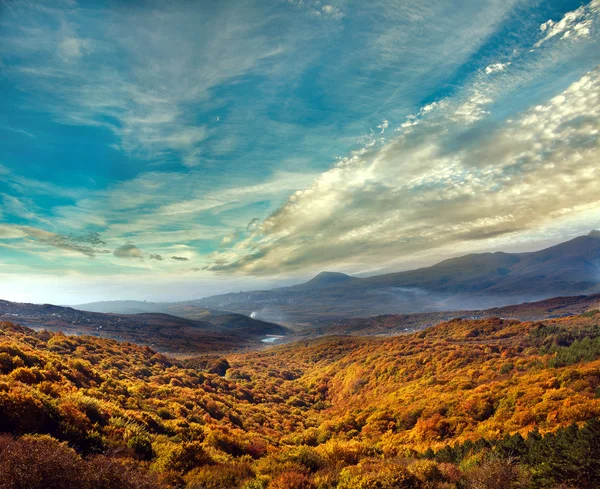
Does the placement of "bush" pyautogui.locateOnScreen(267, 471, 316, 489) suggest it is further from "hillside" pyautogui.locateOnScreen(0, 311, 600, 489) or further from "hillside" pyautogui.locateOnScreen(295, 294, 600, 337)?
"hillside" pyautogui.locateOnScreen(295, 294, 600, 337)

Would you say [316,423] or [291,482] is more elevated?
[291,482]

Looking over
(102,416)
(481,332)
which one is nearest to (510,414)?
(102,416)

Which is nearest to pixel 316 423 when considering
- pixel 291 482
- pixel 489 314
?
pixel 291 482

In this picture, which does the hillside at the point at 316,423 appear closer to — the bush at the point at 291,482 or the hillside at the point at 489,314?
the bush at the point at 291,482

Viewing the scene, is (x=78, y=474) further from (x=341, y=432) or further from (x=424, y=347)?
(x=424, y=347)

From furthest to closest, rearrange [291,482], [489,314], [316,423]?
[489,314] < [316,423] < [291,482]

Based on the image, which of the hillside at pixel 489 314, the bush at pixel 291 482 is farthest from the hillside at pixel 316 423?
the hillside at pixel 489 314

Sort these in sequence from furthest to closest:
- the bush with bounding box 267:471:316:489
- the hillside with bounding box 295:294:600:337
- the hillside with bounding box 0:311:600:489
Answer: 1. the hillside with bounding box 295:294:600:337
2. the bush with bounding box 267:471:316:489
3. the hillside with bounding box 0:311:600:489

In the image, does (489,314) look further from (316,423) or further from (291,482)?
(291,482)

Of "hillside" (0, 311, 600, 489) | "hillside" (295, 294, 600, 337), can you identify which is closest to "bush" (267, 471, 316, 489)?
"hillside" (0, 311, 600, 489)
